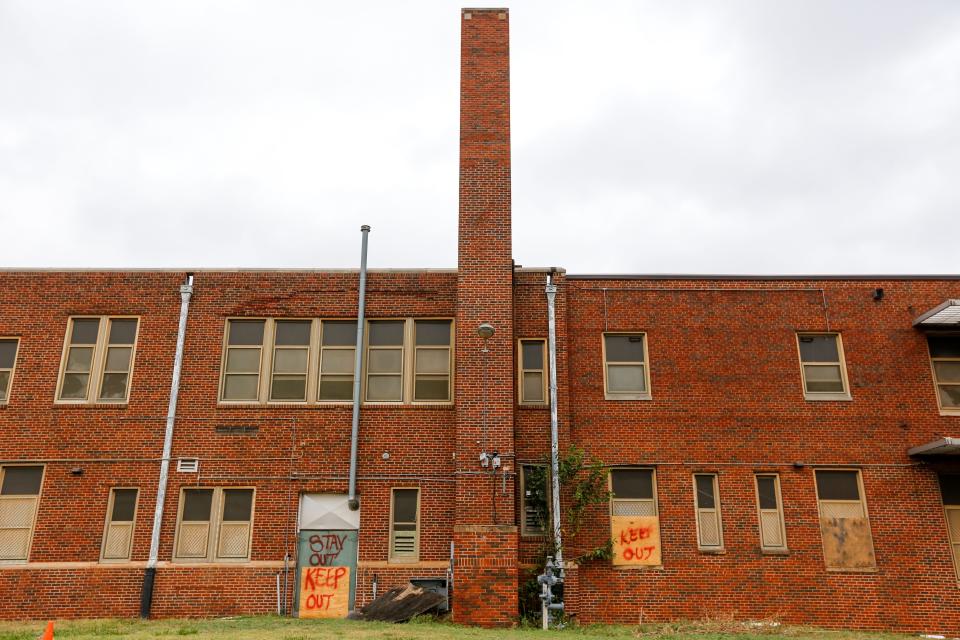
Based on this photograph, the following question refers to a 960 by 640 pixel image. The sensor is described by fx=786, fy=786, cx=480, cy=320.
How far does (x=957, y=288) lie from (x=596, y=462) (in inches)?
364

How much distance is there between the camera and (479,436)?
16.0 metres

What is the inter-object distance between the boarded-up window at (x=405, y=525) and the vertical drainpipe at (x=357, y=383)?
81 cm

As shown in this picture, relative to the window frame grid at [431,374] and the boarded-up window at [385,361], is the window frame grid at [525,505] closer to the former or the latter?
the window frame grid at [431,374]

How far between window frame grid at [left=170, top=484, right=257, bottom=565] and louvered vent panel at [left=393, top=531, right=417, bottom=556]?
2.92 metres

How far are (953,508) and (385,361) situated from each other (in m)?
12.3

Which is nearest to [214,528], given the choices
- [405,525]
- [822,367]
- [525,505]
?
[405,525]

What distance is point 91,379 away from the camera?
17.0 m

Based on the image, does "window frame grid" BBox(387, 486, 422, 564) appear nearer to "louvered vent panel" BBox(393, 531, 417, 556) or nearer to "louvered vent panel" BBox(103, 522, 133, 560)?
"louvered vent panel" BBox(393, 531, 417, 556)

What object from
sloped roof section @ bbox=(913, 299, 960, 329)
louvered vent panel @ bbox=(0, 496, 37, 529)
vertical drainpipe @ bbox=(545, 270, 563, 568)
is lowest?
louvered vent panel @ bbox=(0, 496, 37, 529)

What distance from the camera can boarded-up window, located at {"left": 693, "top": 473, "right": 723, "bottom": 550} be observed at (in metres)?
16.1

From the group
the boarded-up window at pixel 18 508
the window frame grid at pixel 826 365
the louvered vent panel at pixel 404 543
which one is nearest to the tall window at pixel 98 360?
the boarded-up window at pixel 18 508

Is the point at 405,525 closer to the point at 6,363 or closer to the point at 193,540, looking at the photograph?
the point at 193,540

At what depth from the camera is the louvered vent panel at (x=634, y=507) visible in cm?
1636

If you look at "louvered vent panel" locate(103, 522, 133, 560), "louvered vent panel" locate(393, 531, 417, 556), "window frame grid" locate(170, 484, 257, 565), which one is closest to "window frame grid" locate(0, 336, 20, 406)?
"louvered vent panel" locate(103, 522, 133, 560)
